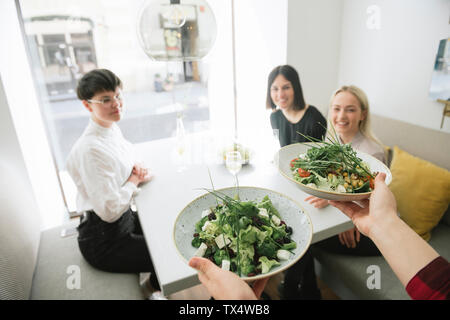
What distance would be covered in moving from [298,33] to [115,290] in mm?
2240

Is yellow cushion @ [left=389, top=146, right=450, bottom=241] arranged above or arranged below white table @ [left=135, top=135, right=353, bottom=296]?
below

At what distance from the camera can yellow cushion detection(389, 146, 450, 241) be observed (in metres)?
1.58

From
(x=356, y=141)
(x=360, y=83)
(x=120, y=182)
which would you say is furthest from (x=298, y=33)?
(x=120, y=182)

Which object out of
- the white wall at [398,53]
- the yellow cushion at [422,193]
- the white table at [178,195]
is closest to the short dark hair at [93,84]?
the white table at [178,195]

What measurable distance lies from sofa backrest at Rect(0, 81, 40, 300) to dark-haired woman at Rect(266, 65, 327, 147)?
1.59m

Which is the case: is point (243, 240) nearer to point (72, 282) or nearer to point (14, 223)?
point (72, 282)

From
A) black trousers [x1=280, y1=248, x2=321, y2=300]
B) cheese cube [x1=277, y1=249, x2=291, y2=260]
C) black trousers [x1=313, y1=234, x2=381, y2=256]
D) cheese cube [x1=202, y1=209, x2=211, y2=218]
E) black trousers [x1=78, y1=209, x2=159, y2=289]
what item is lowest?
black trousers [x1=280, y1=248, x2=321, y2=300]

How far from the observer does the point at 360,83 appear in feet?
8.12

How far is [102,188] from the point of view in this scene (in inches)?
55.0

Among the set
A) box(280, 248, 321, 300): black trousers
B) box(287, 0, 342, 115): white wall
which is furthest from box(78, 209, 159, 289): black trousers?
box(287, 0, 342, 115): white wall

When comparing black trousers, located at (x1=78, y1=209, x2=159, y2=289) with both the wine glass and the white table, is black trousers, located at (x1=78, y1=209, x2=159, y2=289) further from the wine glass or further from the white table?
the wine glass

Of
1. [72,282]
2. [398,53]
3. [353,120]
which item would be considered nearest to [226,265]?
[72,282]

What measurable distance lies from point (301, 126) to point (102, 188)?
1294 mm

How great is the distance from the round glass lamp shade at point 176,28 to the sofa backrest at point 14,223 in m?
0.96
